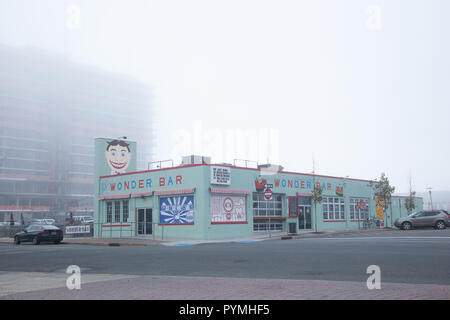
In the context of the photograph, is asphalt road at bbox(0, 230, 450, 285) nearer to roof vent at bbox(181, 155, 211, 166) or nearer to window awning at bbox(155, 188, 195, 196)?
window awning at bbox(155, 188, 195, 196)

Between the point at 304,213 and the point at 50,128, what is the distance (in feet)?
359

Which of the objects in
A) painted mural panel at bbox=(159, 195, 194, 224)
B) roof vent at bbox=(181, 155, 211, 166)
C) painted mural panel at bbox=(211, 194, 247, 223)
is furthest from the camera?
roof vent at bbox=(181, 155, 211, 166)

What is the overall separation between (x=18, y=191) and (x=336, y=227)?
99.2 m

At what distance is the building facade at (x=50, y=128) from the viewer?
120562 mm

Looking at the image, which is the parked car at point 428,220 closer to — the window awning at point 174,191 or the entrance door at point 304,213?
the entrance door at point 304,213

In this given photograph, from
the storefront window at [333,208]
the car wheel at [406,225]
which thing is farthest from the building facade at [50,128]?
the car wheel at [406,225]

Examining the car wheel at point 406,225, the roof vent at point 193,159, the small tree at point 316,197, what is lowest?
the car wheel at point 406,225

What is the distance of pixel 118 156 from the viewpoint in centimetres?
3934

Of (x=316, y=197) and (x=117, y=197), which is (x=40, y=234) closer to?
(x=117, y=197)

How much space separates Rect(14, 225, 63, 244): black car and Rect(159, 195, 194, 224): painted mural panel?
7.19 m

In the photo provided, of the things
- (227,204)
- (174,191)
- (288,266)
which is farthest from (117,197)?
(288,266)

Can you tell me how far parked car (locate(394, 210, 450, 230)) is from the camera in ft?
116

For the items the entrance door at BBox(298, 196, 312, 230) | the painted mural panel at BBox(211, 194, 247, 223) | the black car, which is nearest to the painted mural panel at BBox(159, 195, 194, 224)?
the painted mural panel at BBox(211, 194, 247, 223)

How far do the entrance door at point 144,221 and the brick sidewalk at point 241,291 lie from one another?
24878 millimetres
